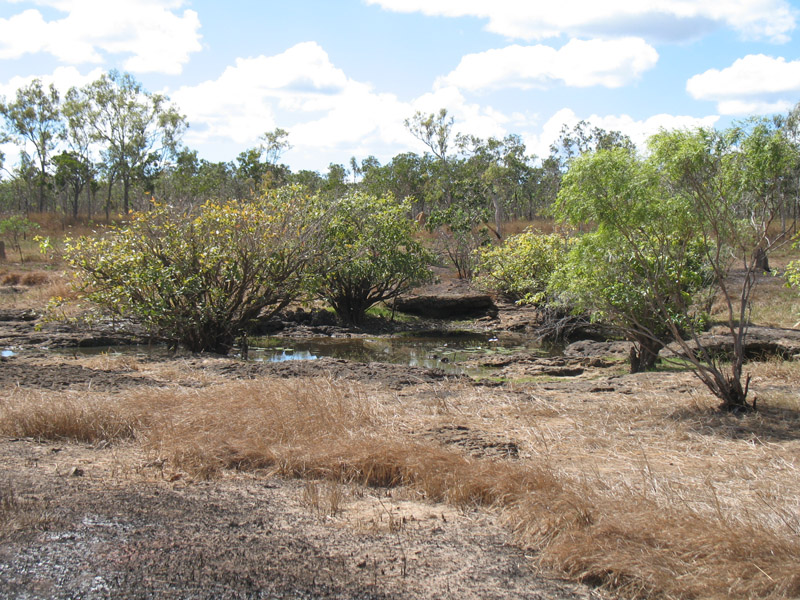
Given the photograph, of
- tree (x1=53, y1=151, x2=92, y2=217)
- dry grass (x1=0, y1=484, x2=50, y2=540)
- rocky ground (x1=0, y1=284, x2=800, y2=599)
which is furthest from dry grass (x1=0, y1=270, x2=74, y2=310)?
tree (x1=53, y1=151, x2=92, y2=217)

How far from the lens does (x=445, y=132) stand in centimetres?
4775

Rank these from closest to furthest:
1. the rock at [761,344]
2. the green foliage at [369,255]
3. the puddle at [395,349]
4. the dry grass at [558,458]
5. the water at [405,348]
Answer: the dry grass at [558,458]
the rock at [761,344]
the puddle at [395,349]
the water at [405,348]
the green foliage at [369,255]

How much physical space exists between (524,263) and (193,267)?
35.0 ft

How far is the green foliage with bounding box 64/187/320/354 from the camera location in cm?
1320

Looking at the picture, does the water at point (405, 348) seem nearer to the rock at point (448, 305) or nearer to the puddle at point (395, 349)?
the puddle at point (395, 349)

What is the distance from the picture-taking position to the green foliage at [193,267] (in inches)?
520

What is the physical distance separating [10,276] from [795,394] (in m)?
24.5

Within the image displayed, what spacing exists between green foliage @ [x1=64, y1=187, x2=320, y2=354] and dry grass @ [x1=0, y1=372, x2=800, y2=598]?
455 centimetres

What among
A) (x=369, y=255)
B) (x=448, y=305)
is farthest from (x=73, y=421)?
(x=448, y=305)

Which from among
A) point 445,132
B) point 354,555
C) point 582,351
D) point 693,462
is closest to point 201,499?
point 354,555

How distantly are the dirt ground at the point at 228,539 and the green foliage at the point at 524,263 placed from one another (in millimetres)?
14485

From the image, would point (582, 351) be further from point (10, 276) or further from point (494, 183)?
point (494, 183)

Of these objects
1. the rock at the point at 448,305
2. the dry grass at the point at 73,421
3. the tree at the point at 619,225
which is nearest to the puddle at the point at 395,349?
the rock at the point at 448,305

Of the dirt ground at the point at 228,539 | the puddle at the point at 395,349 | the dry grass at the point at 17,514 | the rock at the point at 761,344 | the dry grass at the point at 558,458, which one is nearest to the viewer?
the dirt ground at the point at 228,539
